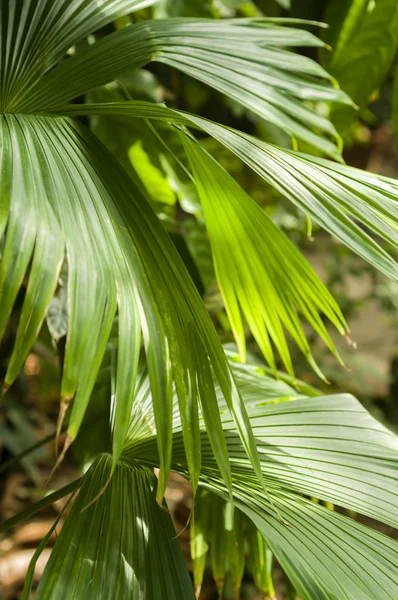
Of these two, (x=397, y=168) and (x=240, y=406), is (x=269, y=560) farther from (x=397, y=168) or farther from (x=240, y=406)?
(x=397, y=168)

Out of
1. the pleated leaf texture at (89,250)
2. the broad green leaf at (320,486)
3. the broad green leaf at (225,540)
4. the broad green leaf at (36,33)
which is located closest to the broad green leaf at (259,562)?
the broad green leaf at (225,540)

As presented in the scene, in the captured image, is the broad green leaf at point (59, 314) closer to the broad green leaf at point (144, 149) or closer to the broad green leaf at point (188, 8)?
the broad green leaf at point (144, 149)

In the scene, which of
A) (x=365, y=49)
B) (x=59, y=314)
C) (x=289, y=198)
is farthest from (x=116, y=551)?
(x=365, y=49)

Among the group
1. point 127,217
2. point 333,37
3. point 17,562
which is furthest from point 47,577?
point 17,562

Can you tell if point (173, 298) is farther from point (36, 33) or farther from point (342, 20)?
point (342, 20)

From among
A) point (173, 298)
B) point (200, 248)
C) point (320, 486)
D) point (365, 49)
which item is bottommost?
point (320, 486)

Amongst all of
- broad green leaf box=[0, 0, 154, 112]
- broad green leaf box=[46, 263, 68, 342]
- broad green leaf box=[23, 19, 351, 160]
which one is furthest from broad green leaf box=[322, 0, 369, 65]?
broad green leaf box=[46, 263, 68, 342]
